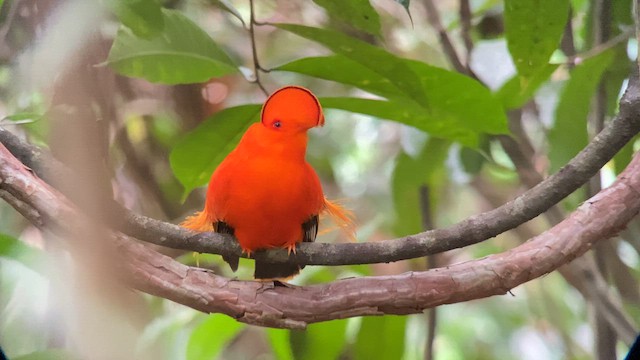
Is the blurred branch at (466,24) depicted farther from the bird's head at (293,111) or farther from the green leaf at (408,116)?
the bird's head at (293,111)

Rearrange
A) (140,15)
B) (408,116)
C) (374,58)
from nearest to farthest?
(140,15), (374,58), (408,116)

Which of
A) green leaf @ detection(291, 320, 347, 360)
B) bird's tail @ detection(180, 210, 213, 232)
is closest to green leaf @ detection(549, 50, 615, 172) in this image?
green leaf @ detection(291, 320, 347, 360)

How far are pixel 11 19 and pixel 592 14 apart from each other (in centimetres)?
89

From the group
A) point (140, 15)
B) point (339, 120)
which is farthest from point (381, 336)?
point (339, 120)

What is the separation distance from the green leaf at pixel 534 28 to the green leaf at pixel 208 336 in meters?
0.55

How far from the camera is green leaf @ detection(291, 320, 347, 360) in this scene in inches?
39.3

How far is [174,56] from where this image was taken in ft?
2.72

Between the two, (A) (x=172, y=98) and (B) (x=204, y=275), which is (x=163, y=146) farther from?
(B) (x=204, y=275)

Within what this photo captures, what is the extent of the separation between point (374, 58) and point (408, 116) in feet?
0.47

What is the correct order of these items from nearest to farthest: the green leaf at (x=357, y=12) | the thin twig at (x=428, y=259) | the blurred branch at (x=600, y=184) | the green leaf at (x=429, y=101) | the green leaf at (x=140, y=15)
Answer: the green leaf at (x=140, y=15) → the green leaf at (x=357, y=12) → the green leaf at (x=429, y=101) → the blurred branch at (x=600, y=184) → the thin twig at (x=428, y=259)

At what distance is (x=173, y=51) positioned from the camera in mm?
832

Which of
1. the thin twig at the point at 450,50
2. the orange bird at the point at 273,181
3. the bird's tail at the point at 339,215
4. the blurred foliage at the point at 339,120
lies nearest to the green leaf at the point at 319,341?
the blurred foliage at the point at 339,120

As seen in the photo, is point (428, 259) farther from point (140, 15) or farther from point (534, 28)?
point (140, 15)

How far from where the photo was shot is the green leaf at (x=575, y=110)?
941 millimetres
